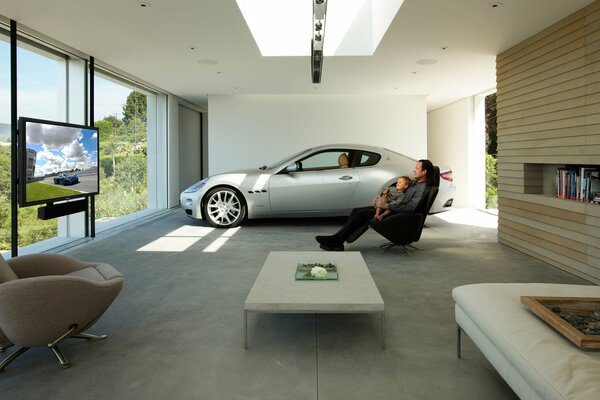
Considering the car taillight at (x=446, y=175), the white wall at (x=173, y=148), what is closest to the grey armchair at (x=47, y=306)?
the car taillight at (x=446, y=175)

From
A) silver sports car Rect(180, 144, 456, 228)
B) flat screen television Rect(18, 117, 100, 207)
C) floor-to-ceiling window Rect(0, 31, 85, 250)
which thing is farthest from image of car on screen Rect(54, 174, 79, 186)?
silver sports car Rect(180, 144, 456, 228)

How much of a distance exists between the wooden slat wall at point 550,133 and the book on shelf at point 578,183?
0.13 meters

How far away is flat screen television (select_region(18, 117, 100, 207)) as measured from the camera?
4.85 metres

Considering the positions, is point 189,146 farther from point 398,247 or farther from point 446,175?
point 398,247

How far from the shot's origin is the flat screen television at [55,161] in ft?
15.9

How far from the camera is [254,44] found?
632 centimetres

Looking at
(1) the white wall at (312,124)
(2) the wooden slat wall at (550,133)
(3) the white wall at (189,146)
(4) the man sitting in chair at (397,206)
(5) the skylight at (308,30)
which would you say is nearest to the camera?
(2) the wooden slat wall at (550,133)

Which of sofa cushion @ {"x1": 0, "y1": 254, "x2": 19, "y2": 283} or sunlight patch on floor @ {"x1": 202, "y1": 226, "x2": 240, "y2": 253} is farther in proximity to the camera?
sunlight patch on floor @ {"x1": 202, "y1": 226, "x2": 240, "y2": 253}

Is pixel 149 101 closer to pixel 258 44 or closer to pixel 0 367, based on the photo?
pixel 258 44

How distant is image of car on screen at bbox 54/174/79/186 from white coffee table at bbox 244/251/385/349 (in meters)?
3.12

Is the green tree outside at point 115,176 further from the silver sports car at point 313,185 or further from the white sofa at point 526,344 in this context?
the white sofa at point 526,344

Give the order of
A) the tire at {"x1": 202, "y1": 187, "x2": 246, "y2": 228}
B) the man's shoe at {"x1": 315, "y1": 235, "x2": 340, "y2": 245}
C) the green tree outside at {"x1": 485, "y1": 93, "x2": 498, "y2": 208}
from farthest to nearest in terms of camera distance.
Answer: the green tree outside at {"x1": 485, "y1": 93, "x2": 498, "y2": 208}, the tire at {"x1": 202, "y1": 187, "x2": 246, "y2": 228}, the man's shoe at {"x1": 315, "y1": 235, "x2": 340, "y2": 245}

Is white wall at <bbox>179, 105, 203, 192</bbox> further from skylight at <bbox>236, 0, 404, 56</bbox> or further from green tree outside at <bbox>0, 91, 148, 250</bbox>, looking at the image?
skylight at <bbox>236, 0, 404, 56</bbox>

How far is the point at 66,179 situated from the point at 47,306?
358 centimetres
